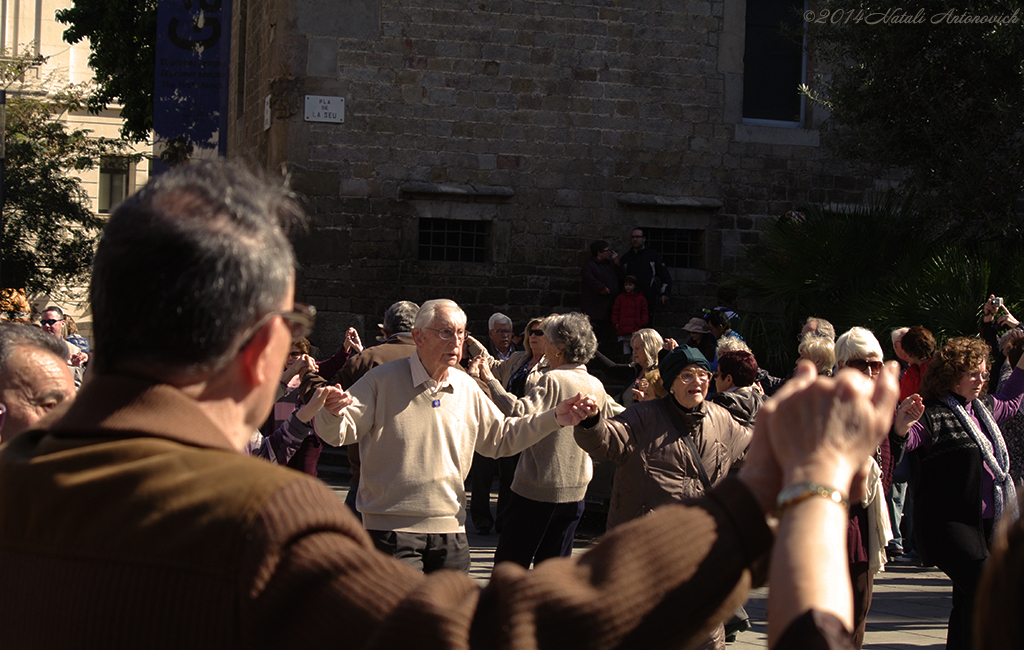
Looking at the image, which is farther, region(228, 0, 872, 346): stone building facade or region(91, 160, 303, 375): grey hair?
region(228, 0, 872, 346): stone building facade

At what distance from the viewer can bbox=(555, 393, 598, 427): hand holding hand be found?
435 centimetres

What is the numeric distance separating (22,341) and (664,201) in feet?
45.9

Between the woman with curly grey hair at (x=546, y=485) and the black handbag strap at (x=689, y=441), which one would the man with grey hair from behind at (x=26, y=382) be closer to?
the black handbag strap at (x=689, y=441)

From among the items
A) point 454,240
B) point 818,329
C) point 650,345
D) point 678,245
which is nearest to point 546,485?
point 650,345

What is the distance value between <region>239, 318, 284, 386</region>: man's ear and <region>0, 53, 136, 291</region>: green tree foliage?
24.8 m

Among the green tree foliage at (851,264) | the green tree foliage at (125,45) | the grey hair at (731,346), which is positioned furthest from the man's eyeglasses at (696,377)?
the green tree foliage at (125,45)

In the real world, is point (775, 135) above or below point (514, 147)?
above

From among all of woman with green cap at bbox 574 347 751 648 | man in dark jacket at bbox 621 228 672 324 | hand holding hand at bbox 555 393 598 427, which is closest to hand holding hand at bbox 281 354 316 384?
woman with green cap at bbox 574 347 751 648

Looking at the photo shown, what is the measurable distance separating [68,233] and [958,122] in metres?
20.7

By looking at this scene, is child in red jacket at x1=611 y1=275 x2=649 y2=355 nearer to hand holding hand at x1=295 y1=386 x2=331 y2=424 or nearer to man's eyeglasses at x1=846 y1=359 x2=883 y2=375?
man's eyeglasses at x1=846 y1=359 x2=883 y2=375

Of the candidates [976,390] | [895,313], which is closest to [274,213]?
[976,390]

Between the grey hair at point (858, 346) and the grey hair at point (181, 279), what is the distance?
5.35 metres

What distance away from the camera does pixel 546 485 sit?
257 inches

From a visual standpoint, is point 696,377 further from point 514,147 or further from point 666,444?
point 514,147
